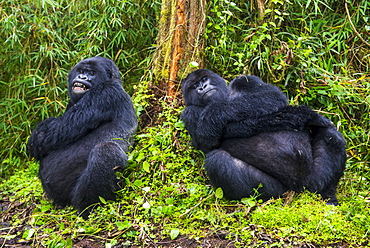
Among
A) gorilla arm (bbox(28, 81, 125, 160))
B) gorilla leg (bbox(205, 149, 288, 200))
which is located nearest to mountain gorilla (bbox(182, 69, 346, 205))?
gorilla leg (bbox(205, 149, 288, 200))

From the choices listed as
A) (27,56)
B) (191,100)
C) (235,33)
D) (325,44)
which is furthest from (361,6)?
(27,56)

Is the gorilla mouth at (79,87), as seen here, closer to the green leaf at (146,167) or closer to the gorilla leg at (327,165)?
the green leaf at (146,167)

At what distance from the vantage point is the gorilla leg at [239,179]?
3.87 metres

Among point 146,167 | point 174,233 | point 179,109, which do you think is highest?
point 179,109

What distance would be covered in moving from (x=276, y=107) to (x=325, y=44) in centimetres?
189

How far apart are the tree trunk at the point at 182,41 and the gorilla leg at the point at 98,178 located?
1.15 m

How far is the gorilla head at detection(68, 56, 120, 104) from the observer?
4773 millimetres

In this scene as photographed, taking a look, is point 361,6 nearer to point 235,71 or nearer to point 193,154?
point 235,71

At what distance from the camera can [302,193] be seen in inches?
155

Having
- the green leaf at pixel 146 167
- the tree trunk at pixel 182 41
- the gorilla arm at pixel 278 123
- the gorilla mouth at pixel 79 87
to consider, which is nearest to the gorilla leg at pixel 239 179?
the gorilla arm at pixel 278 123

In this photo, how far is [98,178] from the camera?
414 centimetres

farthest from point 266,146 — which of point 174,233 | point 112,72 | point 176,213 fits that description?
point 112,72

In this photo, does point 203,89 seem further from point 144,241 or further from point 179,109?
point 144,241

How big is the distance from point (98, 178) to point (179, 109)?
1265 mm
